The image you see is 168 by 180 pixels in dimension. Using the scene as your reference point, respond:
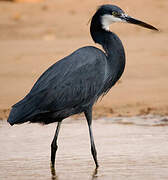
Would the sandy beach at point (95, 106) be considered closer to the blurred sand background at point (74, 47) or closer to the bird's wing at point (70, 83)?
the blurred sand background at point (74, 47)

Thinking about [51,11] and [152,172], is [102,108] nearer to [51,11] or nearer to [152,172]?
[152,172]

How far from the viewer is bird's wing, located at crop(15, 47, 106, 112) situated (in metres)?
6.48

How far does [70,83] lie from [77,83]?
7cm

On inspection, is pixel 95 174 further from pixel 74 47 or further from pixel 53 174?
pixel 74 47

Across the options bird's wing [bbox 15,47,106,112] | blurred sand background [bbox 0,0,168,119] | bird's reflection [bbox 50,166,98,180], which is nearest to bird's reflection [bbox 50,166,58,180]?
bird's reflection [bbox 50,166,98,180]

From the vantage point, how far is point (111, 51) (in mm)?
6844

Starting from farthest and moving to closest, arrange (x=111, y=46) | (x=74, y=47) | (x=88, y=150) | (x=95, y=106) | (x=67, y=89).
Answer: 1. (x=74, y=47)
2. (x=95, y=106)
3. (x=88, y=150)
4. (x=111, y=46)
5. (x=67, y=89)

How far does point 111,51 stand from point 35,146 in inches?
53.2

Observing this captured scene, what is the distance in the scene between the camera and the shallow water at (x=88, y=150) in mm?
6277

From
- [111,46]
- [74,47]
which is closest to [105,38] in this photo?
[111,46]

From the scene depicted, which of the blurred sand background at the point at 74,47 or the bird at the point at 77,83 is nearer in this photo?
the bird at the point at 77,83

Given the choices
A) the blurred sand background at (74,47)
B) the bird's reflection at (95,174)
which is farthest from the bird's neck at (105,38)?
the blurred sand background at (74,47)

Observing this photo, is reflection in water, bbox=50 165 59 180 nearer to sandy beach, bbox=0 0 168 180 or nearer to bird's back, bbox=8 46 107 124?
sandy beach, bbox=0 0 168 180

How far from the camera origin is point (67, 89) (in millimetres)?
6559
